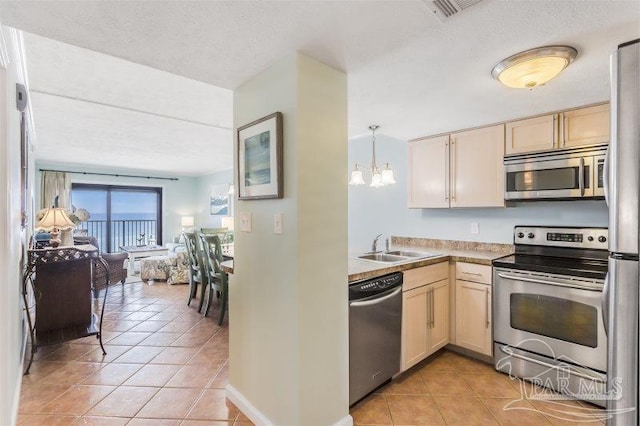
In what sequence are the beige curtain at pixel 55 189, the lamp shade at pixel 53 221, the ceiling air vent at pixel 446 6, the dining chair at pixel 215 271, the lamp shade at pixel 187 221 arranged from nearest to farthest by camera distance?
the ceiling air vent at pixel 446 6
the lamp shade at pixel 53 221
the dining chair at pixel 215 271
the beige curtain at pixel 55 189
the lamp shade at pixel 187 221

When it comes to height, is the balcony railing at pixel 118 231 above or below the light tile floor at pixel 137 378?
above

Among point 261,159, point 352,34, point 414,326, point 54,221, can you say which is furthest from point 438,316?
point 54,221

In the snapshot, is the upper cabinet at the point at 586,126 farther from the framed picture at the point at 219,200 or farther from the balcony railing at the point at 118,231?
the balcony railing at the point at 118,231

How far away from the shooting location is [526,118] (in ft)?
8.88

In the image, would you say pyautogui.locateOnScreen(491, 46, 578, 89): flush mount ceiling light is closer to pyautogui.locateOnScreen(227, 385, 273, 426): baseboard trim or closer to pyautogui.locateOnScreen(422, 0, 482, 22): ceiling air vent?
pyautogui.locateOnScreen(422, 0, 482, 22): ceiling air vent

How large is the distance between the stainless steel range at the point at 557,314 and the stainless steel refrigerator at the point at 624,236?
4.68ft

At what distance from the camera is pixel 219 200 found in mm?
8133

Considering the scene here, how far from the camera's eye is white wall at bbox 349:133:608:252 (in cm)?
268

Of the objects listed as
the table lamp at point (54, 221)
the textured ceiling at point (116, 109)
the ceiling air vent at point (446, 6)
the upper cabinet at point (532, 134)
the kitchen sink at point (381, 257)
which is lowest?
the kitchen sink at point (381, 257)

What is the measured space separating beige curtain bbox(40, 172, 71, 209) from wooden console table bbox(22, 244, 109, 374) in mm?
4942

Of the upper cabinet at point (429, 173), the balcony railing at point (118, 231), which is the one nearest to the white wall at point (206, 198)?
the balcony railing at point (118, 231)

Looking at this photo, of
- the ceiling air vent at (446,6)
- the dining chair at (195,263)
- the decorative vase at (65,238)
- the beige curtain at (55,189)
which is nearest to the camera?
the ceiling air vent at (446,6)

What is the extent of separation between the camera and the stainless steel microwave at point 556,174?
2.35 m

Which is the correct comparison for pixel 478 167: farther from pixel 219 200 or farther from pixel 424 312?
pixel 219 200
